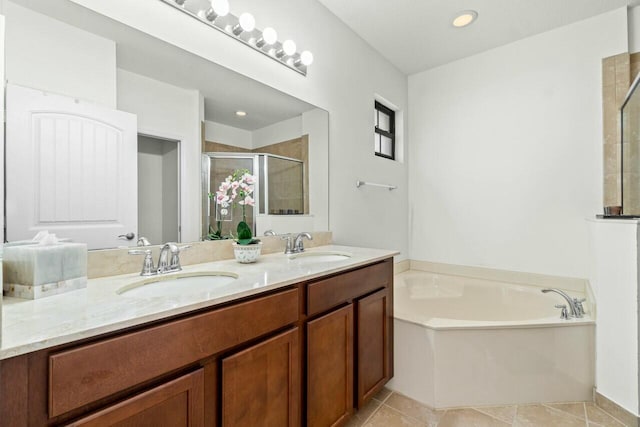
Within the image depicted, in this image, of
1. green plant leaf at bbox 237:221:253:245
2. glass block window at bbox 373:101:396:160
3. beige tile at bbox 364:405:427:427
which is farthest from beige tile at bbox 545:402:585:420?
glass block window at bbox 373:101:396:160

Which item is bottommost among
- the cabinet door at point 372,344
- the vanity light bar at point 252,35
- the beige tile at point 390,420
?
the beige tile at point 390,420

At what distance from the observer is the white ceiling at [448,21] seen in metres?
2.12

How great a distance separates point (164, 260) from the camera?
1219mm

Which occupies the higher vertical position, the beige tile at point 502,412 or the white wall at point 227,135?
the white wall at point 227,135

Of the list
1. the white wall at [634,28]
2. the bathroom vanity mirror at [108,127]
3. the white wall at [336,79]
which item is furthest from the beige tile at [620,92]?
the bathroom vanity mirror at [108,127]

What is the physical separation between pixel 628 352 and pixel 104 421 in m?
2.23

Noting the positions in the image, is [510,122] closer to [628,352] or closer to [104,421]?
[628,352]

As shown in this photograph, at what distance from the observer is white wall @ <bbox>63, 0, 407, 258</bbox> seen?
1.35 m

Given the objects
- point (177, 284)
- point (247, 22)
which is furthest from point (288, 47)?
point (177, 284)

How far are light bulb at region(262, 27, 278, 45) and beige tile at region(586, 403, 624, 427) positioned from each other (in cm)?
263

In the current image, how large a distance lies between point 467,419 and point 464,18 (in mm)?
2618

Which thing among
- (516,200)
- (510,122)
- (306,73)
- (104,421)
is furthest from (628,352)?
(306,73)

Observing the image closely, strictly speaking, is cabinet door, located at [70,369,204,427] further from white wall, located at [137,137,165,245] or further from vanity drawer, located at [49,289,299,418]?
white wall, located at [137,137,165,245]

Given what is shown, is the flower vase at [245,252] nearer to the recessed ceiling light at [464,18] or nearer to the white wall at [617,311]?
the white wall at [617,311]
